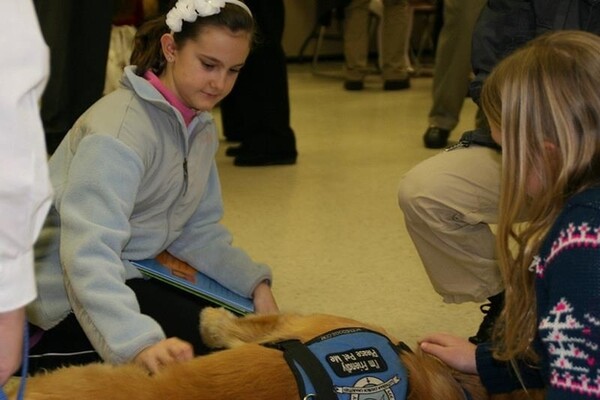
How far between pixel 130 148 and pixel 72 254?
258 mm

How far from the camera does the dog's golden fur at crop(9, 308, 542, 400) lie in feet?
4.35

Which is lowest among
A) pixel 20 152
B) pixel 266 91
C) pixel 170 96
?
pixel 266 91

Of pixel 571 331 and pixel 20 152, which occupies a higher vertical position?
pixel 20 152

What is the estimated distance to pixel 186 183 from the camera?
6.50 feet

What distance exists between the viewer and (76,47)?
3479 mm

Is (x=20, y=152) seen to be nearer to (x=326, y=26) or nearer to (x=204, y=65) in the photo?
(x=204, y=65)

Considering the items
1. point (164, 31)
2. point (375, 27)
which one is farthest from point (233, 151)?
point (375, 27)

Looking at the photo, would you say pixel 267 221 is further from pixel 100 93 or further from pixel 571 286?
pixel 571 286

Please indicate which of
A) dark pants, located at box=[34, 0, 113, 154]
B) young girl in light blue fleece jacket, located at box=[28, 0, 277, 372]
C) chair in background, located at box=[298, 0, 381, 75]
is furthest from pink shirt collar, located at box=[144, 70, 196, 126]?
chair in background, located at box=[298, 0, 381, 75]

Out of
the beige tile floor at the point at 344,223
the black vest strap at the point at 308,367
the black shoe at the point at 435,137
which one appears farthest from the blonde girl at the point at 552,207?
the black shoe at the point at 435,137

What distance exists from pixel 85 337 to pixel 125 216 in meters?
0.33

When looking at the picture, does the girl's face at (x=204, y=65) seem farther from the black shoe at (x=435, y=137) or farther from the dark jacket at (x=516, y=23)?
the black shoe at (x=435, y=137)

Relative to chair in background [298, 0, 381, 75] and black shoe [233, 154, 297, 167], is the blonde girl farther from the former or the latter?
chair in background [298, 0, 381, 75]

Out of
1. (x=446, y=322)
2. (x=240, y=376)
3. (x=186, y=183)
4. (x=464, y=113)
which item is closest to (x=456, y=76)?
(x=464, y=113)
